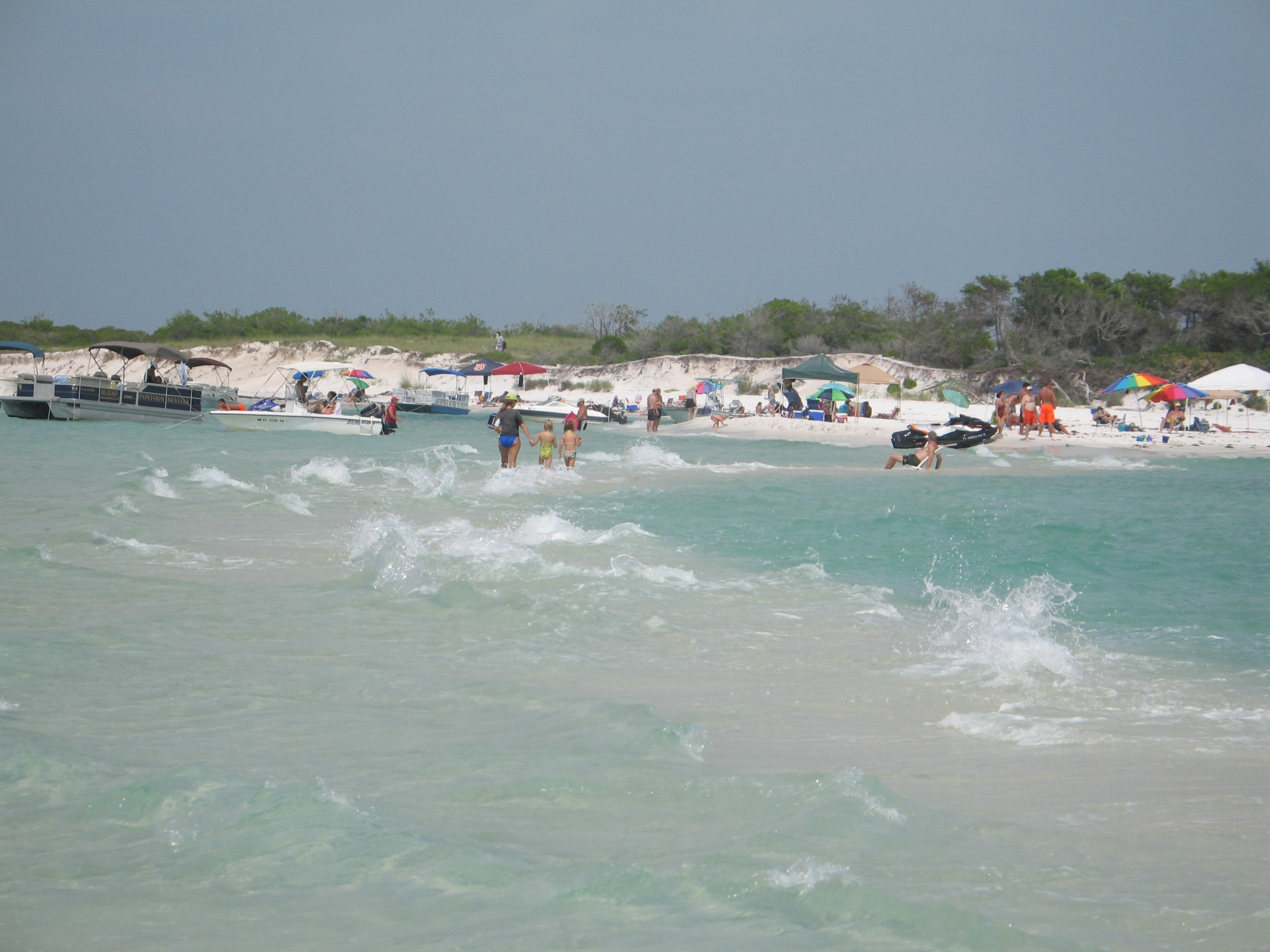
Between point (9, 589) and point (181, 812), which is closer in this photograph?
point (181, 812)

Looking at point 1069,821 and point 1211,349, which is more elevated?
point 1211,349

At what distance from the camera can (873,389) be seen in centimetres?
4609

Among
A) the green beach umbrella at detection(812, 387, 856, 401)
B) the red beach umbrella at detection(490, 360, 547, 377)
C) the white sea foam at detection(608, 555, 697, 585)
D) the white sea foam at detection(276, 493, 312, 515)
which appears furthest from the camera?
the red beach umbrella at detection(490, 360, 547, 377)

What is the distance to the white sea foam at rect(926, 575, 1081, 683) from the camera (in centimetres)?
682

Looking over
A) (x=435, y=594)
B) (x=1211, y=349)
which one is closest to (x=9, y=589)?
(x=435, y=594)

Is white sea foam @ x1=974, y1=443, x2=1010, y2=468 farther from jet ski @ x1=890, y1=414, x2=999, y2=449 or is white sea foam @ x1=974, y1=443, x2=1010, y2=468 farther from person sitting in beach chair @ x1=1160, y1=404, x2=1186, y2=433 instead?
person sitting in beach chair @ x1=1160, y1=404, x2=1186, y2=433

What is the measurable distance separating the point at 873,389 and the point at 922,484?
2689cm


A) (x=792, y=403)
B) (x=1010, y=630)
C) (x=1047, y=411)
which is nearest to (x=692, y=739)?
(x=1010, y=630)

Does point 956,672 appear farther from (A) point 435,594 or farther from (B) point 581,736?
(A) point 435,594

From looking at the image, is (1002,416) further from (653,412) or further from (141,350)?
(141,350)

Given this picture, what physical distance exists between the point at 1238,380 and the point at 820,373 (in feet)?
50.2

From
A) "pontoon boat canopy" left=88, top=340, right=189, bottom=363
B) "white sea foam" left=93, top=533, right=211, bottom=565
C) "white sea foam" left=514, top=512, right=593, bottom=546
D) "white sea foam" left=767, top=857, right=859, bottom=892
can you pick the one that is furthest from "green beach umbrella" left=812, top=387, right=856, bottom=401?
"white sea foam" left=767, top=857, right=859, bottom=892

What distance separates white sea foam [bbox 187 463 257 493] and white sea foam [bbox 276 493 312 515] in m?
0.85

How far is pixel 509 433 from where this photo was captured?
1780 centimetres
